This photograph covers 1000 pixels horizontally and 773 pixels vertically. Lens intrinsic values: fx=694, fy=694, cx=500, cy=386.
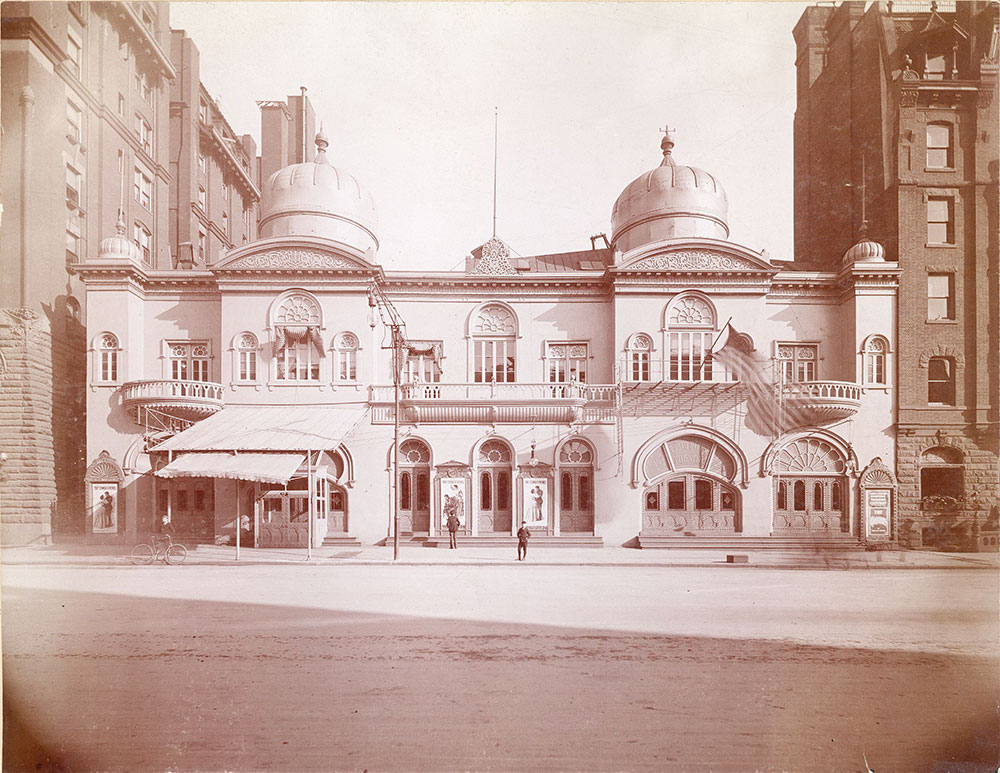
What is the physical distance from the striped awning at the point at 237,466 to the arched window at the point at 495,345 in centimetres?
874

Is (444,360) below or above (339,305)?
below

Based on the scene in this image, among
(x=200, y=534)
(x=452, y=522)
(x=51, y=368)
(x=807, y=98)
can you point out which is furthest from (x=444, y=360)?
(x=807, y=98)

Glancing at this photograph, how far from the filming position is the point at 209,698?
894cm

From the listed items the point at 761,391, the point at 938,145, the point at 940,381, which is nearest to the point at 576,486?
the point at 761,391

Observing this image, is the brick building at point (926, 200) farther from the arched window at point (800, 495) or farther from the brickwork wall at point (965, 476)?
the arched window at point (800, 495)

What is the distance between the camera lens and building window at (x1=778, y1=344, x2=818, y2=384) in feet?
92.3

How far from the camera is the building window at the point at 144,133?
101ft

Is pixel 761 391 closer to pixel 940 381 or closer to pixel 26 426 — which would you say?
pixel 940 381

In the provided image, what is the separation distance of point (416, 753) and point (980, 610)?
12.8 meters

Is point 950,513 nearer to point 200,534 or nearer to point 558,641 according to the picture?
point 558,641

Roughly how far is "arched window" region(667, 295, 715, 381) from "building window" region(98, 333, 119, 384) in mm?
21718

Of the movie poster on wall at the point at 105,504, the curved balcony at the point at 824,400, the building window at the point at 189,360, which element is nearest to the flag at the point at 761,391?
the curved balcony at the point at 824,400

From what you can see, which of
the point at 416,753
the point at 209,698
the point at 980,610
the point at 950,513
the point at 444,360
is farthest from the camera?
the point at 444,360

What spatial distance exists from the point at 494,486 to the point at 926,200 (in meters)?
18.6
